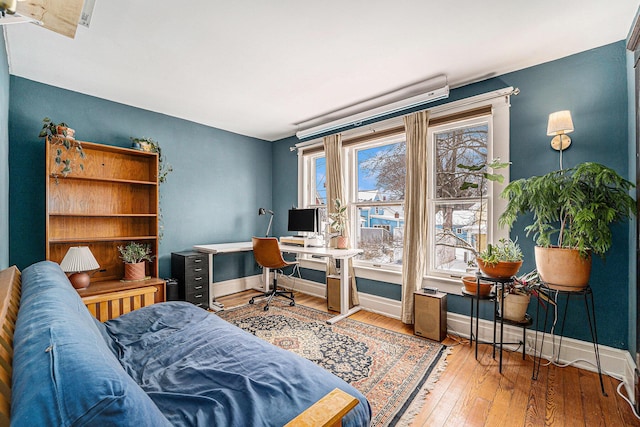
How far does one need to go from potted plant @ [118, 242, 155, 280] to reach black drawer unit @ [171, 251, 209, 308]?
1.23ft

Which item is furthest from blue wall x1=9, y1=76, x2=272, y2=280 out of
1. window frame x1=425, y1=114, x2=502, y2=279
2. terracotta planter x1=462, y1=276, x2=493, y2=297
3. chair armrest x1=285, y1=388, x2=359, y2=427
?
chair armrest x1=285, y1=388, x2=359, y2=427

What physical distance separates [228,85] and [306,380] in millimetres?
2838

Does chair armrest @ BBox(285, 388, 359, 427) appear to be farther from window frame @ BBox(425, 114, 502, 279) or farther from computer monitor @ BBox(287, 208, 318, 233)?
computer monitor @ BBox(287, 208, 318, 233)

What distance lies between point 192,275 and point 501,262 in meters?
3.34

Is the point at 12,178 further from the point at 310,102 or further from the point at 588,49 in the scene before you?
the point at 588,49

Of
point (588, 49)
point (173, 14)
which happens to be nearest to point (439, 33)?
point (588, 49)

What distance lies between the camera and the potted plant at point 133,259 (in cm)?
309

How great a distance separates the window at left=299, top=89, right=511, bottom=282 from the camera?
8.85 feet

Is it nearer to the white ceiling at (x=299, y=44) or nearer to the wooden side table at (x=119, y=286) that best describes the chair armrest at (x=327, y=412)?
the white ceiling at (x=299, y=44)

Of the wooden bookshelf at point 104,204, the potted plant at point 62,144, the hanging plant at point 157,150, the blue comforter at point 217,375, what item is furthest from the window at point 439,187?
the potted plant at point 62,144

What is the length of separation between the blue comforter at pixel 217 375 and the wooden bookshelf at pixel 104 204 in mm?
1750

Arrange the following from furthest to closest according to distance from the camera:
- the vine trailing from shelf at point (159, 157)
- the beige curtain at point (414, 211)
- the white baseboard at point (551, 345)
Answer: the vine trailing from shelf at point (159, 157) → the beige curtain at point (414, 211) → the white baseboard at point (551, 345)

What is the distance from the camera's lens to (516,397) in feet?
6.16

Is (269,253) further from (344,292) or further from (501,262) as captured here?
(501,262)
